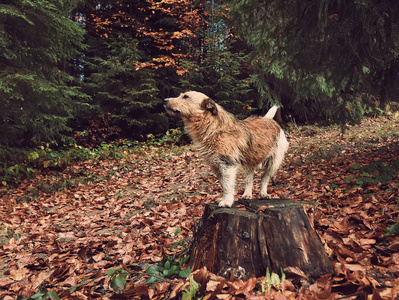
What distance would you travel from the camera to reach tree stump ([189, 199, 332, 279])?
8.71 feet

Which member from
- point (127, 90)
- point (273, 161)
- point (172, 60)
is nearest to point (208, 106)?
point (273, 161)

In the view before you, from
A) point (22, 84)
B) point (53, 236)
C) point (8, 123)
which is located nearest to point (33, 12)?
point (22, 84)

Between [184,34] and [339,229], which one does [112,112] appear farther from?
[339,229]

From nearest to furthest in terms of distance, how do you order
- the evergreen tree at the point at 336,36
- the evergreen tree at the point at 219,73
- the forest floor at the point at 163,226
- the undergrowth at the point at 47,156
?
the forest floor at the point at 163,226
the evergreen tree at the point at 336,36
the undergrowth at the point at 47,156
the evergreen tree at the point at 219,73

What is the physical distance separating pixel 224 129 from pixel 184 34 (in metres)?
11.9

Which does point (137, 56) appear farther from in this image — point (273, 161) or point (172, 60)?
point (273, 161)

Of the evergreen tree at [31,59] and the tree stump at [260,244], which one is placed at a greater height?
the evergreen tree at [31,59]

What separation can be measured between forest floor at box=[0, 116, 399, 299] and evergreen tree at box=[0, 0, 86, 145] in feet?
7.20

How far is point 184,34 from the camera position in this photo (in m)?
13.9

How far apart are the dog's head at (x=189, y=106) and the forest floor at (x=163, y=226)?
1680 millimetres

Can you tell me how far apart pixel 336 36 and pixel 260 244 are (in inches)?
163

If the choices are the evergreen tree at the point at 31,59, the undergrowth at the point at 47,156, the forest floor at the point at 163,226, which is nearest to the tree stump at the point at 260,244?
the forest floor at the point at 163,226

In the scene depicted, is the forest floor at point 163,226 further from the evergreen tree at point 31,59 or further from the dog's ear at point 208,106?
the evergreen tree at point 31,59

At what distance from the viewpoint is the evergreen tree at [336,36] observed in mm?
4449
